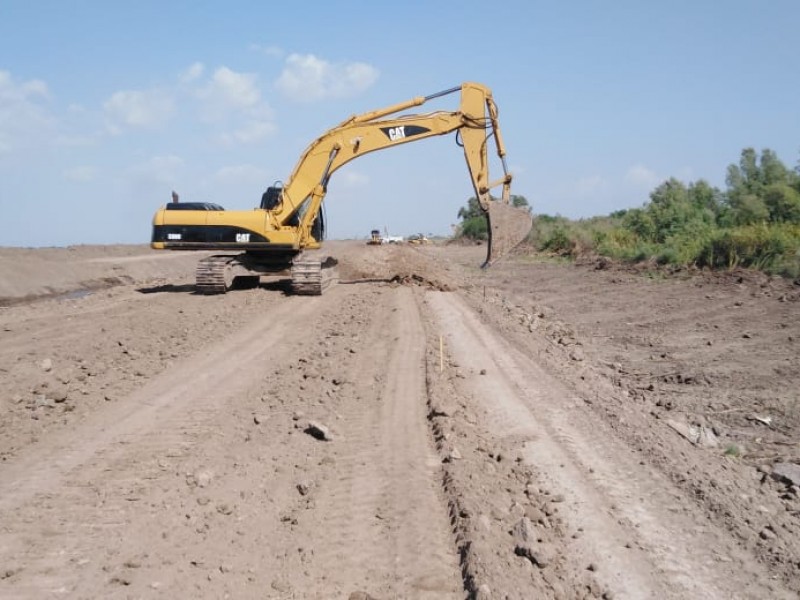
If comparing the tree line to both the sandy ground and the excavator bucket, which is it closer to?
the excavator bucket

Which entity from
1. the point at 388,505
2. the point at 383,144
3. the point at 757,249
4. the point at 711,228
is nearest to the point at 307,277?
the point at 383,144

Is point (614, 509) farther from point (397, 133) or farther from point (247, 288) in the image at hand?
point (247, 288)

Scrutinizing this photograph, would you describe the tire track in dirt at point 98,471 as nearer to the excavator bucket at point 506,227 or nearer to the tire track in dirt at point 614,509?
the tire track in dirt at point 614,509

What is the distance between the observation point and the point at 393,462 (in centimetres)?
640

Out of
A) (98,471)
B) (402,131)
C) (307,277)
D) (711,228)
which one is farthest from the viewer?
(711,228)

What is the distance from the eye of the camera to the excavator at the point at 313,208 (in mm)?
18547

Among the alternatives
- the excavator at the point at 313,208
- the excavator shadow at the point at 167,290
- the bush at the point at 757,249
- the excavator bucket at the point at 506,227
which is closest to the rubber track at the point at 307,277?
the excavator at the point at 313,208

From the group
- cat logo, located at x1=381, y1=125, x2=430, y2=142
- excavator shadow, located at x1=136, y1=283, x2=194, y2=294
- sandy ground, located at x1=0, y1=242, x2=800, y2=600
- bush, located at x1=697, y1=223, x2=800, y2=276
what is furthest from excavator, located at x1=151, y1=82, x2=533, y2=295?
bush, located at x1=697, y1=223, x2=800, y2=276

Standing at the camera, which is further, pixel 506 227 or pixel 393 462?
pixel 506 227

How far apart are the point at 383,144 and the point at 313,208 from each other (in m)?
2.46

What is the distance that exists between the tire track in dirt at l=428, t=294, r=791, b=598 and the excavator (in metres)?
9.52

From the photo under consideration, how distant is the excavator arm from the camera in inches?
738

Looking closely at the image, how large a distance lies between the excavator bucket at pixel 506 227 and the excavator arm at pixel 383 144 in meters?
0.23

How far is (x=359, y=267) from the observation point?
3153 cm
